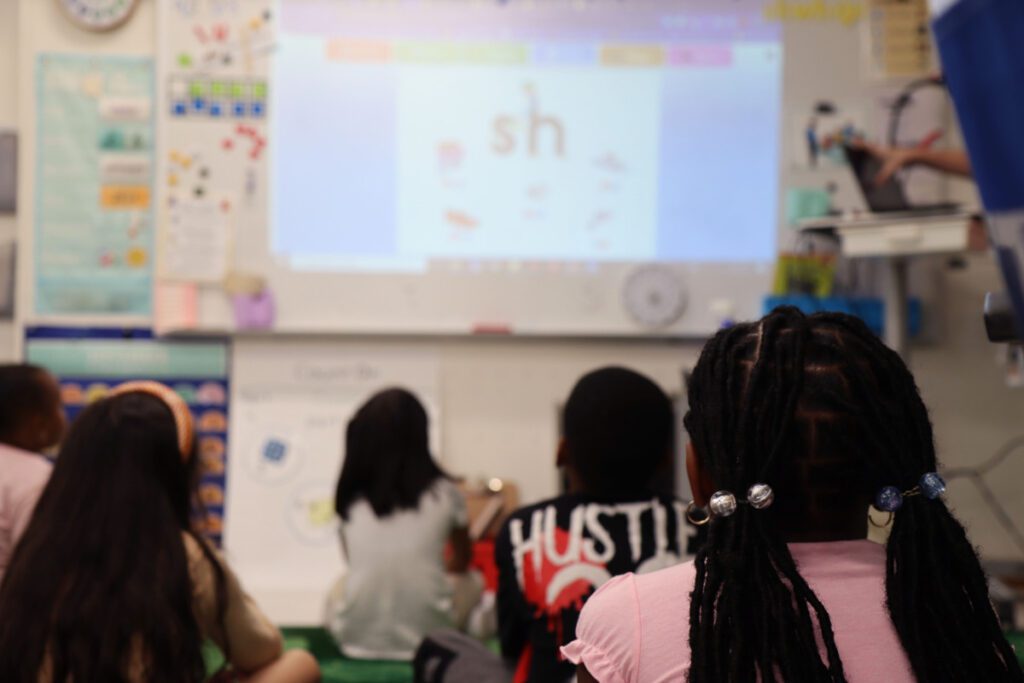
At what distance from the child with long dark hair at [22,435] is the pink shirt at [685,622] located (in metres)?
1.59

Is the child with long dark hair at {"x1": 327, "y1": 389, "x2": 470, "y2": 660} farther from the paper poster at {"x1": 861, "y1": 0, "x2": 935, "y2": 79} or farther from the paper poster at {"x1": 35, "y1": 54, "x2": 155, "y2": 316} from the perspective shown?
the paper poster at {"x1": 861, "y1": 0, "x2": 935, "y2": 79}

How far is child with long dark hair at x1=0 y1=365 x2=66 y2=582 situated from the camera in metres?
2.27

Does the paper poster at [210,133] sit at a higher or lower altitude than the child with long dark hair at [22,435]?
higher

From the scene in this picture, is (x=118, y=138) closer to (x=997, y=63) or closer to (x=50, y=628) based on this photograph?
(x=50, y=628)

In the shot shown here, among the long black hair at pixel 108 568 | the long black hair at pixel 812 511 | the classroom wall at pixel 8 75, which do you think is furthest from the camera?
the classroom wall at pixel 8 75

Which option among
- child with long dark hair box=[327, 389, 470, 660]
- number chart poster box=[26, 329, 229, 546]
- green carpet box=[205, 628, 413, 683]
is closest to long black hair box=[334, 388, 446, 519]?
child with long dark hair box=[327, 389, 470, 660]

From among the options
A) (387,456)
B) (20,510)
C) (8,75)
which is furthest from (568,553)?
(8,75)

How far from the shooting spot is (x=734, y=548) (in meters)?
1.00

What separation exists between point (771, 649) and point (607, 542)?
2.45 feet

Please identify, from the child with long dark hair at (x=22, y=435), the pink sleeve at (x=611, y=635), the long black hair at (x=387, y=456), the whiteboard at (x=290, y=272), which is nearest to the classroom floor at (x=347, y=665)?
the long black hair at (x=387, y=456)

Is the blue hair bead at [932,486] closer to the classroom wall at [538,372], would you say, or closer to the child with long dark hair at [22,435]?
the child with long dark hair at [22,435]

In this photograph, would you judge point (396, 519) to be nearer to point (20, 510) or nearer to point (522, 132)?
point (20, 510)

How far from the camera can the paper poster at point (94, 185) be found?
3902 mm

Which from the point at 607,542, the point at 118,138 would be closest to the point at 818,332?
the point at 607,542
